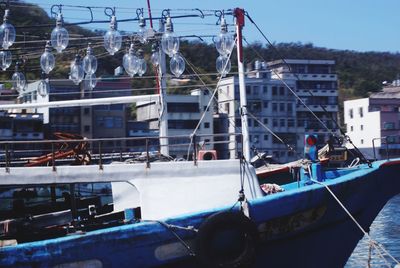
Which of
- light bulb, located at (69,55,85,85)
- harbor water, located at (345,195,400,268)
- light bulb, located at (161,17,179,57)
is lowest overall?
harbor water, located at (345,195,400,268)

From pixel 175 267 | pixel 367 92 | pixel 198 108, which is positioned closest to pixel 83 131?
pixel 198 108

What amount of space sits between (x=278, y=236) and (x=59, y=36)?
4.95 m

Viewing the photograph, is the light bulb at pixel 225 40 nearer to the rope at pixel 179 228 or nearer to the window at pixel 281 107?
the rope at pixel 179 228

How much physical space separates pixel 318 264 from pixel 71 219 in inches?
154

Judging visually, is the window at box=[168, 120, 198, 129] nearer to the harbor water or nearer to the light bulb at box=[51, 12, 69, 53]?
the harbor water

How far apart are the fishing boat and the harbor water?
1479 millimetres

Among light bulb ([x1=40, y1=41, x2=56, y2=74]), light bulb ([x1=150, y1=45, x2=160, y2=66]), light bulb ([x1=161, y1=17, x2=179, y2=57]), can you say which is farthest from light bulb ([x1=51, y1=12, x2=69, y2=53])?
light bulb ([x1=150, y1=45, x2=160, y2=66])

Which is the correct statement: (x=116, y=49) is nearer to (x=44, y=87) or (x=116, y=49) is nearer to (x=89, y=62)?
(x=89, y=62)

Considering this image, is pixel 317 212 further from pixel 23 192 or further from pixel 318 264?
pixel 23 192

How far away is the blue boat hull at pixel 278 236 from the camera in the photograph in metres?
8.43

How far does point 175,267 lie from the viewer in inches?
352

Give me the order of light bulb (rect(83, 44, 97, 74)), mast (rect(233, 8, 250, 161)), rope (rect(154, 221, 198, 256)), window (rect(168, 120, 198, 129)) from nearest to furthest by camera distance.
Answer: rope (rect(154, 221, 198, 256))
mast (rect(233, 8, 250, 161))
light bulb (rect(83, 44, 97, 74))
window (rect(168, 120, 198, 129))

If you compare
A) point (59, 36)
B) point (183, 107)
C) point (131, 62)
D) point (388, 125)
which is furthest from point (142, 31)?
point (388, 125)

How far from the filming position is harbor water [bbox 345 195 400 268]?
16.5 metres
